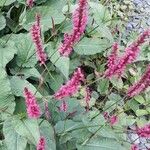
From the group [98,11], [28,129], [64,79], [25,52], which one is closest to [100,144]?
[28,129]

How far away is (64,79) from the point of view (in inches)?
142

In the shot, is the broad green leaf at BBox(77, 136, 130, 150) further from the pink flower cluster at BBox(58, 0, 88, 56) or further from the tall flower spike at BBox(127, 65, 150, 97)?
the pink flower cluster at BBox(58, 0, 88, 56)

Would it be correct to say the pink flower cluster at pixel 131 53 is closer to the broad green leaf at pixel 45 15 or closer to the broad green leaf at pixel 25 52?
the broad green leaf at pixel 25 52

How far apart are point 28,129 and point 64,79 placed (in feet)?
3.64

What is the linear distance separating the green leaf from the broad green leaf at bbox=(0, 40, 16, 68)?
1.79 ft

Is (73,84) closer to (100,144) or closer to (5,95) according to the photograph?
(5,95)

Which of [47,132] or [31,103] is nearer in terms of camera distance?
[31,103]

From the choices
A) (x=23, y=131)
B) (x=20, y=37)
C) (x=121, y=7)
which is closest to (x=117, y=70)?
(x=23, y=131)

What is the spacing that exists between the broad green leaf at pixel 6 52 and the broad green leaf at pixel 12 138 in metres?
0.56

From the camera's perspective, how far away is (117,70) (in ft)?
7.36

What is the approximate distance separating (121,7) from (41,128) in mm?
2247

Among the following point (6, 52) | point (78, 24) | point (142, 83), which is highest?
point (78, 24)

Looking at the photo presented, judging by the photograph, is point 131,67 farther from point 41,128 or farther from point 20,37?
point 41,128

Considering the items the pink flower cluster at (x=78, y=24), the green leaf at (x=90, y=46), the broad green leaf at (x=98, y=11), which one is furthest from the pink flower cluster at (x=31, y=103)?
the broad green leaf at (x=98, y=11)
